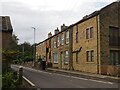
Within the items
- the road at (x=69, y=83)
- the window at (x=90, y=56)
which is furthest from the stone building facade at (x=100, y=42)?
the road at (x=69, y=83)

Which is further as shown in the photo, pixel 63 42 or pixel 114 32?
pixel 63 42

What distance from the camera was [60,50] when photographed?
48.9 metres

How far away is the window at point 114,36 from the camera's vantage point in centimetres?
3375

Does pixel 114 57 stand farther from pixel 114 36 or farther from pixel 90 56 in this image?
pixel 90 56

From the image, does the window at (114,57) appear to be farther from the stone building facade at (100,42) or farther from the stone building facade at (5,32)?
the stone building facade at (5,32)

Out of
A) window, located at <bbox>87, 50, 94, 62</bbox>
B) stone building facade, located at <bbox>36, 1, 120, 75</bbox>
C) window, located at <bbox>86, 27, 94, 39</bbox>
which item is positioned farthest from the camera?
window, located at <bbox>86, 27, 94, 39</bbox>

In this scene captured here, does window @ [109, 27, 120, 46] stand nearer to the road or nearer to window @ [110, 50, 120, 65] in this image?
window @ [110, 50, 120, 65]

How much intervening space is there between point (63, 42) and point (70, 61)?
5.84 meters

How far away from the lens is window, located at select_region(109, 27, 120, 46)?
3375 cm

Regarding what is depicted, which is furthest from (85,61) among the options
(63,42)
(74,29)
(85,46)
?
(63,42)

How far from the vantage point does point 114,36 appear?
A: 3412 cm

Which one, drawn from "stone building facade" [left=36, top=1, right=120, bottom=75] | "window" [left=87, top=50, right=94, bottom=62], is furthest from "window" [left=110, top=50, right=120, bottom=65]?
"window" [left=87, top=50, right=94, bottom=62]

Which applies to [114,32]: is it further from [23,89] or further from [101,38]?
[23,89]

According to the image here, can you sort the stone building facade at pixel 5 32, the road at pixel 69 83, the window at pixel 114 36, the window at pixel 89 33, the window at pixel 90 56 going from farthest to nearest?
the window at pixel 89 33 < the window at pixel 90 56 < the window at pixel 114 36 < the stone building facade at pixel 5 32 < the road at pixel 69 83
